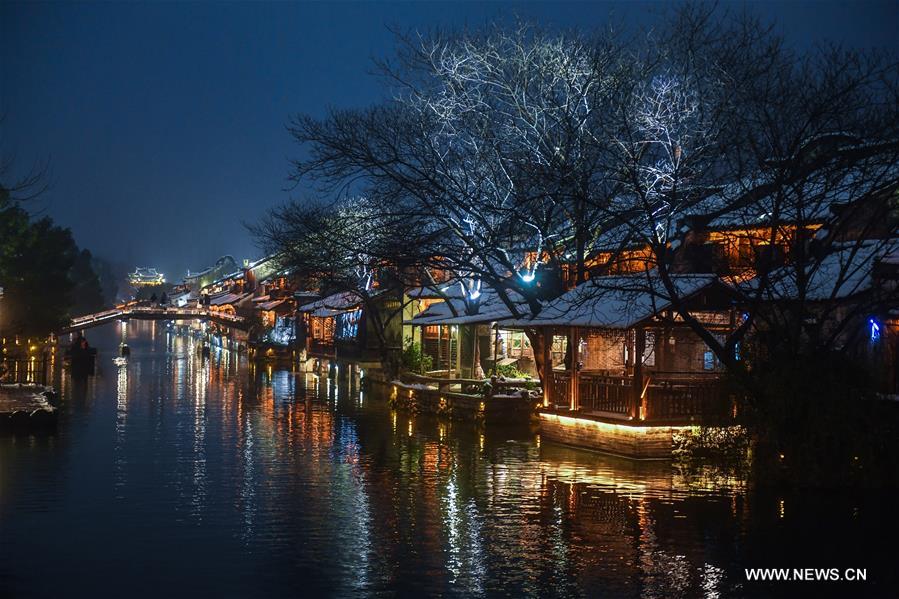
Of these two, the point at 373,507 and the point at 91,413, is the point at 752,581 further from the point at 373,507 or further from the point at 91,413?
the point at 91,413

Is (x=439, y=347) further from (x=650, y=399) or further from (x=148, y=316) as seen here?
(x=148, y=316)

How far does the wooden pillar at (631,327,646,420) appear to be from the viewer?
22047 mm

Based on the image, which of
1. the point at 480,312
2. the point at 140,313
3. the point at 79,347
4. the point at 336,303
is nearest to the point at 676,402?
the point at 480,312

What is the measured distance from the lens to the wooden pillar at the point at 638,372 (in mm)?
22047

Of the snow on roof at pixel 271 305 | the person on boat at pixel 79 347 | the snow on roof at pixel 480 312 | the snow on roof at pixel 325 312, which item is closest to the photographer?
the snow on roof at pixel 480 312

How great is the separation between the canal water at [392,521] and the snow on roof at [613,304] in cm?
321

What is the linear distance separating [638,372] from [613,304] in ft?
6.19

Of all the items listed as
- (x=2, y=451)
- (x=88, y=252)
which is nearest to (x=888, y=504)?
(x=2, y=451)

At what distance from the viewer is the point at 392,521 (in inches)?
Result: 604

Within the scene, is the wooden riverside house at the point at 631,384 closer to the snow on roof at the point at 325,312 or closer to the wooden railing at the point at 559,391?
the wooden railing at the point at 559,391

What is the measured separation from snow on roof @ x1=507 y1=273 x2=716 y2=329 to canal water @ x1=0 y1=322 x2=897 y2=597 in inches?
126

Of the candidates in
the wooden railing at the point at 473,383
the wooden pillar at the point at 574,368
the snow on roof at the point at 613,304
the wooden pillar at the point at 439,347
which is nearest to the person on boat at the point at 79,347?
the wooden pillar at the point at 439,347

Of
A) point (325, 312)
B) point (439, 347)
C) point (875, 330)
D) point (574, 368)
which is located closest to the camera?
point (574, 368)

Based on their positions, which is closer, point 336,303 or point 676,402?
point 676,402
